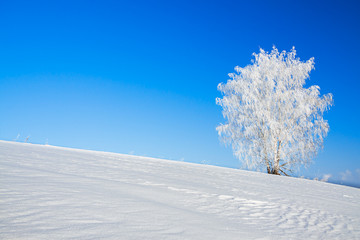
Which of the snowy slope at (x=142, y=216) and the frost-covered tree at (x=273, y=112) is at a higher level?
the frost-covered tree at (x=273, y=112)

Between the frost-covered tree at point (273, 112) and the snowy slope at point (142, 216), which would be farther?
the frost-covered tree at point (273, 112)

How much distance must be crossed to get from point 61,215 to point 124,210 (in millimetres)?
431

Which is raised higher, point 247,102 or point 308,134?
point 247,102

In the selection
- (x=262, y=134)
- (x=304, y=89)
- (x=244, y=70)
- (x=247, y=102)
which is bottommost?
(x=262, y=134)

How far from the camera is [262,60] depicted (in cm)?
1429

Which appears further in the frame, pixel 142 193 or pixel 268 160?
pixel 268 160

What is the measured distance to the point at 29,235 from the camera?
108 centimetres

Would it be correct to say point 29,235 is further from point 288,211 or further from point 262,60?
point 262,60

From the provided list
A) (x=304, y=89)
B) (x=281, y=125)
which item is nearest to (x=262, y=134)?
(x=281, y=125)

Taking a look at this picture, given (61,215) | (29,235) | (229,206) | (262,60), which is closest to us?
(29,235)

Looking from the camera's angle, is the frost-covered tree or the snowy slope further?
the frost-covered tree

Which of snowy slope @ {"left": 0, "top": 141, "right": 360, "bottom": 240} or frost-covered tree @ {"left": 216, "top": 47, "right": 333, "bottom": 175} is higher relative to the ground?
frost-covered tree @ {"left": 216, "top": 47, "right": 333, "bottom": 175}

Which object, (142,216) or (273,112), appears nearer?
(142,216)

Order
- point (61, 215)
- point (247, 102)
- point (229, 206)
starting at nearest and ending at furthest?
1. point (61, 215)
2. point (229, 206)
3. point (247, 102)
